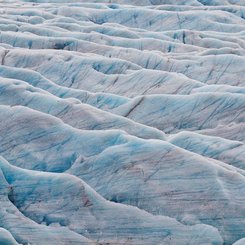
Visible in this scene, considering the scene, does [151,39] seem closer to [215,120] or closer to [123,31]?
[123,31]

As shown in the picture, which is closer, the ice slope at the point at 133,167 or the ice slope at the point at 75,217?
the ice slope at the point at 75,217

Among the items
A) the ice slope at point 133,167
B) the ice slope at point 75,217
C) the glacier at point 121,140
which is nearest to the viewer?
the ice slope at point 75,217

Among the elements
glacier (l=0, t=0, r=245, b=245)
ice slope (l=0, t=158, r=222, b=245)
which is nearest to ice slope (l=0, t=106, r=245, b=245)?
glacier (l=0, t=0, r=245, b=245)

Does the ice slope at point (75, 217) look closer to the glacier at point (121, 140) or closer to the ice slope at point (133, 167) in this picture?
the glacier at point (121, 140)

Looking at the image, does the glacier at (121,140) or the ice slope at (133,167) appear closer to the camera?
the glacier at (121,140)

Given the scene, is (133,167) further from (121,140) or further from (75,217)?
(75,217)

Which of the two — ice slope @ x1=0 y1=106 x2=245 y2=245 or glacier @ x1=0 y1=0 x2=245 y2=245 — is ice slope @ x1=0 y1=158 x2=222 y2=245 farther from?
ice slope @ x1=0 y1=106 x2=245 y2=245

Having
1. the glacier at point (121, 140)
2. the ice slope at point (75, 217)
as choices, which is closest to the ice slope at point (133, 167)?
the glacier at point (121, 140)

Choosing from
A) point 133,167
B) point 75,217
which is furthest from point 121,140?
point 75,217

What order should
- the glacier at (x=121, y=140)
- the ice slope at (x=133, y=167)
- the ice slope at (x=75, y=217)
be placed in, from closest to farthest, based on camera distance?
the ice slope at (x=75, y=217) → the glacier at (x=121, y=140) → the ice slope at (x=133, y=167)

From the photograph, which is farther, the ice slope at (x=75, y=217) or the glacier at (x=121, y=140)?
the glacier at (x=121, y=140)
